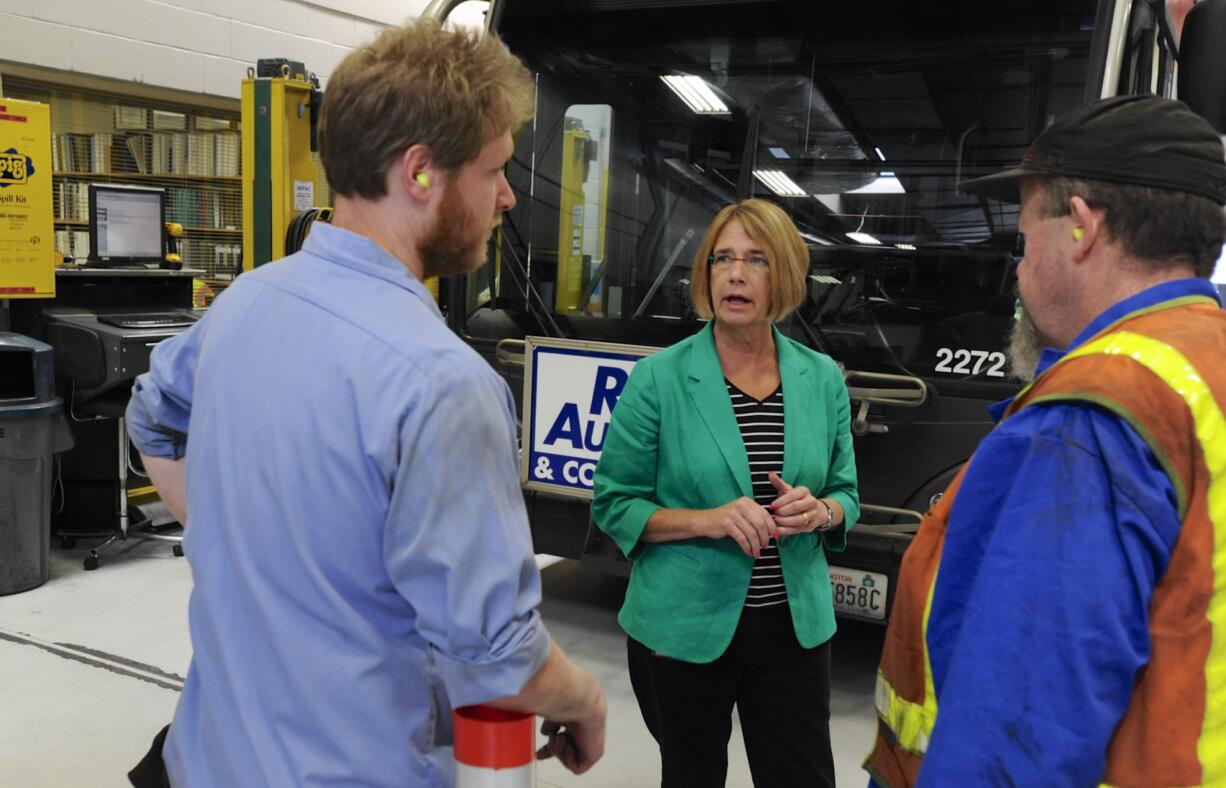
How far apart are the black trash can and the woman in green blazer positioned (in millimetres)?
3521

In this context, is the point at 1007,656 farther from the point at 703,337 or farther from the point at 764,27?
the point at 764,27

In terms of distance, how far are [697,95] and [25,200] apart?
3.36 meters

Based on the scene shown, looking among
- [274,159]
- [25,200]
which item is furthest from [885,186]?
[25,200]

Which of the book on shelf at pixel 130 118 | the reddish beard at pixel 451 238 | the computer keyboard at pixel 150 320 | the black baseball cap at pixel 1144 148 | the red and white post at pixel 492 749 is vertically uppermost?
the book on shelf at pixel 130 118

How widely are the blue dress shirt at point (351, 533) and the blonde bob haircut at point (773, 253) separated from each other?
126 centimetres

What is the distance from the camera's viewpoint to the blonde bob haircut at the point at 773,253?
2.35 meters

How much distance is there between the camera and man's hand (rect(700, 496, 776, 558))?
2.10 metres

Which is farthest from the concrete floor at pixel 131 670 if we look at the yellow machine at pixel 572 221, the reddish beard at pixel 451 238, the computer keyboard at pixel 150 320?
the reddish beard at pixel 451 238

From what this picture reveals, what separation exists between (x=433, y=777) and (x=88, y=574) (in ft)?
14.9

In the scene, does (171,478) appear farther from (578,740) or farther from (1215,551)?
(1215,551)

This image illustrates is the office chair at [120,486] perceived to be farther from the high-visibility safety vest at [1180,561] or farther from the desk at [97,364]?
the high-visibility safety vest at [1180,561]

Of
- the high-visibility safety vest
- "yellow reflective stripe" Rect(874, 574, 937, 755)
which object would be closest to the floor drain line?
"yellow reflective stripe" Rect(874, 574, 937, 755)

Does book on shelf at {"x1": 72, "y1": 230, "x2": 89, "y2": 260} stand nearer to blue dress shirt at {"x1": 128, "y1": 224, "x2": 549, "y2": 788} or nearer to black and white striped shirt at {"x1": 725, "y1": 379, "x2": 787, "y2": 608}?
black and white striped shirt at {"x1": 725, "y1": 379, "x2": 787, "y2": 608}

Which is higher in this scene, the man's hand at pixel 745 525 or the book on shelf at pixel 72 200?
the book on shelf at pixel 72 200
